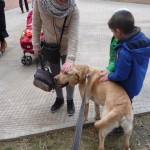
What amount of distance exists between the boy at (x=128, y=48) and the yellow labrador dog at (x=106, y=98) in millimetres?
198

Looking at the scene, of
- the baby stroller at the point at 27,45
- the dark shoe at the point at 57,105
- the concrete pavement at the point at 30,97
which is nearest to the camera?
the concrete pavement at the point at 30,97

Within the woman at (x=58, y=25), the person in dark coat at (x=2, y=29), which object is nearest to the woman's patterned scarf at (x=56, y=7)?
the woman at (x=58, y=25)

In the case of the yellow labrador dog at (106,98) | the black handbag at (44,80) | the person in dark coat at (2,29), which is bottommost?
the person in dark coat at (2,29)

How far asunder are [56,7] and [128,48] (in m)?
1.04

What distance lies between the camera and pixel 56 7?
3.58 metres

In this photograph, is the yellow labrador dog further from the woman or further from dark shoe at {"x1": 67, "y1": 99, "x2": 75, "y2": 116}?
dark shoe at {"x1": 67, "y1": 99, "x2": 75, "y2": 116}

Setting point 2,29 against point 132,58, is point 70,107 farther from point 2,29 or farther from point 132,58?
point 2,29

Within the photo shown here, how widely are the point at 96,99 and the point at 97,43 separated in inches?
205

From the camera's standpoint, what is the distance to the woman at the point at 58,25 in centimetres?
361

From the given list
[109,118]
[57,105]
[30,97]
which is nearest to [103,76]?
[109,118]

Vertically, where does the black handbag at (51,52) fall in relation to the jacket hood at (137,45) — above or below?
below

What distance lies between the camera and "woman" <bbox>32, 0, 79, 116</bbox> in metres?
3.61

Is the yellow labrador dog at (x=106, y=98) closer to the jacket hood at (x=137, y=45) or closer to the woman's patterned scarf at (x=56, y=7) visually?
the jacket hood at (x=137, y=45)

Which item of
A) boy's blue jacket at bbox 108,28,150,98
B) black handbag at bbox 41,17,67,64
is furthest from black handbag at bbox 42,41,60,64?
boy's blue jacket at bbox 108,28,150,98
